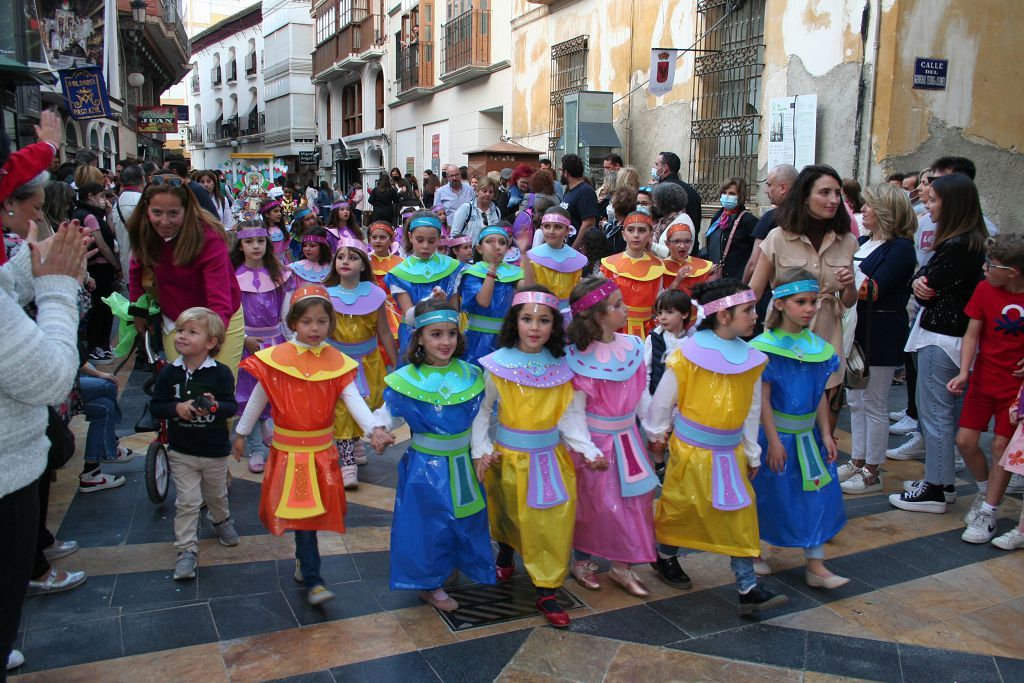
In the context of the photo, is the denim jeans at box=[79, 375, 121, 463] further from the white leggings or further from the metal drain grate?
the white leggings

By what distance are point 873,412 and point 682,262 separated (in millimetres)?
1832

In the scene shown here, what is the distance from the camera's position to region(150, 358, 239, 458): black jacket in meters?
4.12

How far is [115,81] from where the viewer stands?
19.1 m

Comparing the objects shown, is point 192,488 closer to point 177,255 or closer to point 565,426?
point 177,255

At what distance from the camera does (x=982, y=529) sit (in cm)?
461

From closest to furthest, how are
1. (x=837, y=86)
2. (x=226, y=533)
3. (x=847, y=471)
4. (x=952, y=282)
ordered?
(x=226, y=533) → (x=952, y=282) → (x=847, y=471) → (x=837, y=86)

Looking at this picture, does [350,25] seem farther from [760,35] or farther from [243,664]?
[243,664]

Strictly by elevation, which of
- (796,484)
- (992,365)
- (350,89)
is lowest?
(796,484)

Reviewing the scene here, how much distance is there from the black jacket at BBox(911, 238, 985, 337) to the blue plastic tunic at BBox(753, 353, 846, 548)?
1321 mm

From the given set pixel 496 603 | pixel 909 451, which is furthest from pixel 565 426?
pixel 909 451

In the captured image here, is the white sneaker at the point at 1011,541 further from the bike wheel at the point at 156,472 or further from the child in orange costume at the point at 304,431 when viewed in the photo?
the bike wheel at the point at 156,472

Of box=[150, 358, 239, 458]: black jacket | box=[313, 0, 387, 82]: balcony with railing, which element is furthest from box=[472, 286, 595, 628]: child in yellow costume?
box=[313, 0, 387, 82]: balcony with railing

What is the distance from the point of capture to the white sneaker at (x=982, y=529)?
4598 millimetres

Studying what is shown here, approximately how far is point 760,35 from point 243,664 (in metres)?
10.3
